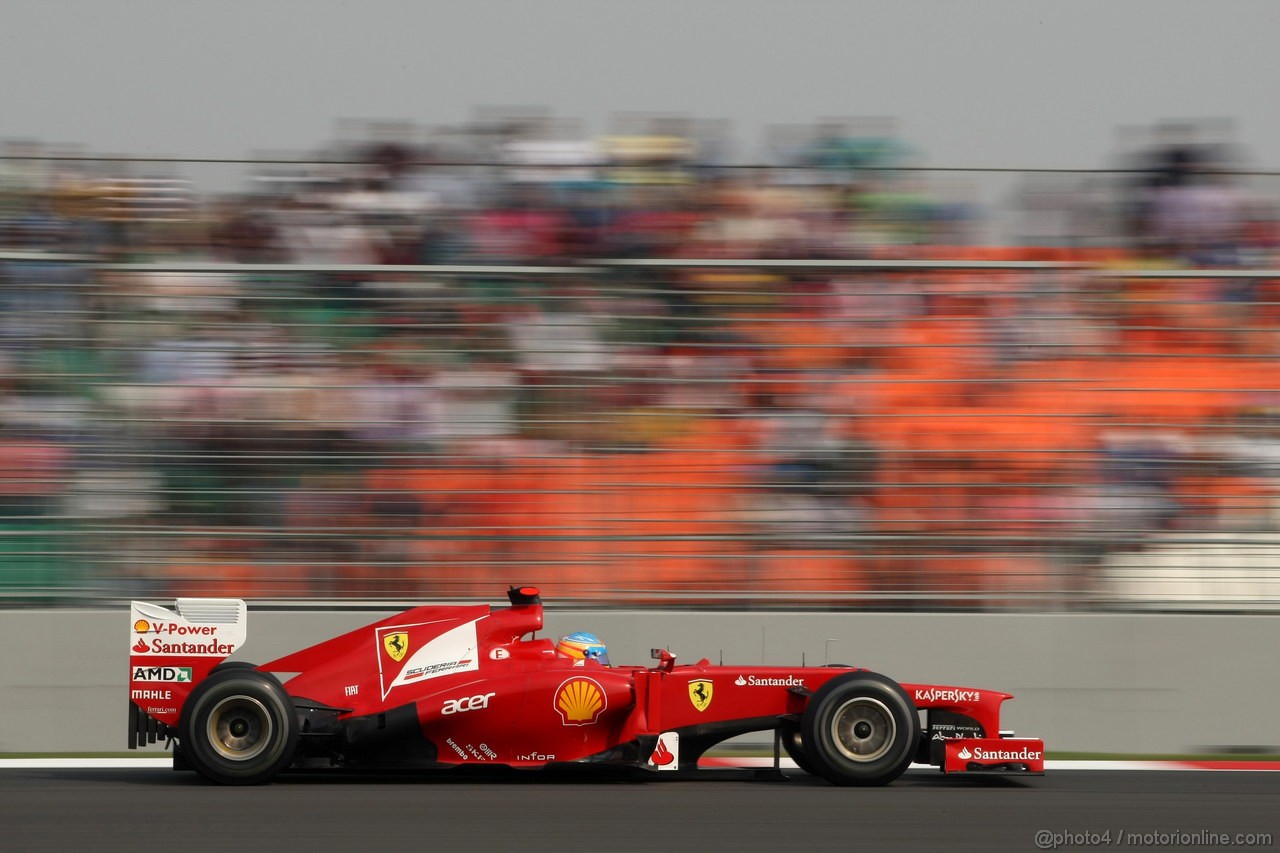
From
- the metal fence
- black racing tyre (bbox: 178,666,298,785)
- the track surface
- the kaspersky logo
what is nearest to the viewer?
the track surface

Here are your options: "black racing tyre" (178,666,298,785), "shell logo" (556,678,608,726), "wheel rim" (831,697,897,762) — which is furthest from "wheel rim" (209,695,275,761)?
"wheel rim" (831,697,897,762)

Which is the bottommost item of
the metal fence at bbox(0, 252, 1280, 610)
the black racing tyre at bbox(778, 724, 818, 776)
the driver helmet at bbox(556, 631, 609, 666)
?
the black racing tyre at bbox(778, 724, 818, 776)

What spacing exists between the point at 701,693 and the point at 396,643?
125 centimetres

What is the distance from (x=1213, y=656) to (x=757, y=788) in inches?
113

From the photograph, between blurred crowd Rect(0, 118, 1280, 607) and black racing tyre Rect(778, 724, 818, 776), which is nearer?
black racing tyre Rect(778, 724, 818, 776)

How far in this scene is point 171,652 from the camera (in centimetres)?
620

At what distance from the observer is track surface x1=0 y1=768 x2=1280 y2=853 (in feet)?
16.3

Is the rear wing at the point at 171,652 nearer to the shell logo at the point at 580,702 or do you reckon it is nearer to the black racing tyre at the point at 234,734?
the black racing tyre at the point at 234,734

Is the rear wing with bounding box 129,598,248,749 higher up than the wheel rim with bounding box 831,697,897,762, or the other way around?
the rear wing with bounding box 129,598,248,749

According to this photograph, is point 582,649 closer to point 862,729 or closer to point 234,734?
point 862,729

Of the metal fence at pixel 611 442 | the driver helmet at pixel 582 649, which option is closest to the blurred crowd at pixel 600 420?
the metal fence at pixel 611 442

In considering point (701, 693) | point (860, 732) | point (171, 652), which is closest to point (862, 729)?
point (860, 732)

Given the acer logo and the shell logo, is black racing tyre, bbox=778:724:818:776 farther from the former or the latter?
the acer logo

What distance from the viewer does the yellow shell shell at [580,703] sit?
607cm
